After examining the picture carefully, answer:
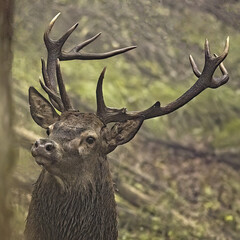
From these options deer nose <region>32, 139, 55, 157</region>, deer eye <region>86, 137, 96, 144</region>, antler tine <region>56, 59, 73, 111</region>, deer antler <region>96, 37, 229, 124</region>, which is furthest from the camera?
deer antler <region>96, 37, 229, 124</region>

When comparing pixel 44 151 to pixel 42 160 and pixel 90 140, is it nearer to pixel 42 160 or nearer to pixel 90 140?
pixel 42 160

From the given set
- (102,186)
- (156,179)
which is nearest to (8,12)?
(102,186)

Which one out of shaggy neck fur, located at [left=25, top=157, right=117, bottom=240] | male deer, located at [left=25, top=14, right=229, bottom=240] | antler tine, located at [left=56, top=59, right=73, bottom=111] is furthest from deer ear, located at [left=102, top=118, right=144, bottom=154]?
antler tine, located at [left=56, top=59, right=73, bottom=111]

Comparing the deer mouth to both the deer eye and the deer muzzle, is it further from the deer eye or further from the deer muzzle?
the deer eye

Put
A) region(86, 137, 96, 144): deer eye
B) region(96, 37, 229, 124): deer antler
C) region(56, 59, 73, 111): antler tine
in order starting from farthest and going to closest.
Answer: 1. region(96, 37, 229, 124): deer antler
2. region(56, 59, 73, 111): antler tine
3. region(86, 137, 96, 144): deer eye

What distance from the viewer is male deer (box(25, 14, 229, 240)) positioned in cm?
509

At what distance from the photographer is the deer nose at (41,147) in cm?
479

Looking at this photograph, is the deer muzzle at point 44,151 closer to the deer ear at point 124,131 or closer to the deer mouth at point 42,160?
the deer mouth at point 42,160

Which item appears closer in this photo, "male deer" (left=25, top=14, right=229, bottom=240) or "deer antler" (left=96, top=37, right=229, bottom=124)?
"male deer" (left=25, top=14, right=229, bottom=240)

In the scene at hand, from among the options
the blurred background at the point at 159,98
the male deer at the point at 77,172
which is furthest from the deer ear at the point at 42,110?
the blurred background at the point at 159,98

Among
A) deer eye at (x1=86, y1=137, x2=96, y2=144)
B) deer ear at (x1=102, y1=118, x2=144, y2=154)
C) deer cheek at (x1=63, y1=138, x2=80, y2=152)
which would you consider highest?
deer ear at (x1=102, y1=118, x2=144, y2=154)

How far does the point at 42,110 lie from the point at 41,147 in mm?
743

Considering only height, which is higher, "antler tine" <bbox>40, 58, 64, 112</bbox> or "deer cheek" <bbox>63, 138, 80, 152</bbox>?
"antler tine" <bbox>40, 58, 64, 112</bbox>

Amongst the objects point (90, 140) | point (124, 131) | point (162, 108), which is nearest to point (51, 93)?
point (90, 140)
